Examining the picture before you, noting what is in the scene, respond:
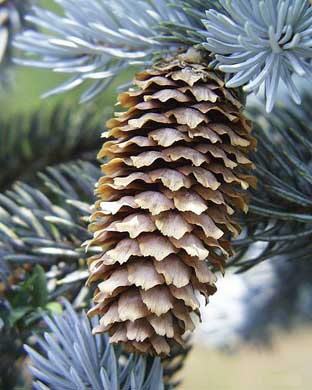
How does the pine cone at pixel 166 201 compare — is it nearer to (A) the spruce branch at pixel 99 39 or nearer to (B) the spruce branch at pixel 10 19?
(A) the spruce branch at pixel 99 39

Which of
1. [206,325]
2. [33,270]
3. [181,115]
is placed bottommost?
[206,325]

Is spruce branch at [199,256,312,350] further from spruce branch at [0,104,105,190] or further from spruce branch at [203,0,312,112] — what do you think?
spruce branch at [203,0,312,112]

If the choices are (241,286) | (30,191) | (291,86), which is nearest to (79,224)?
(30,191)

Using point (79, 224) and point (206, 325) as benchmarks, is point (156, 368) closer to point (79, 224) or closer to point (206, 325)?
point (79, 224)

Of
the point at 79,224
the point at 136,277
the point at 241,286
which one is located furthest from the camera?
the point at 241,286

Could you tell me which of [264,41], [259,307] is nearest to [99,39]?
[264,41]

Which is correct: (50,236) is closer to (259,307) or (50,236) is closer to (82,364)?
(82,364)

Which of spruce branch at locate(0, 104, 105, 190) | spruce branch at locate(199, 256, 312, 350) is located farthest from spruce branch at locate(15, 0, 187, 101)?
spruce branch at locate(199, 256, 312, 350)

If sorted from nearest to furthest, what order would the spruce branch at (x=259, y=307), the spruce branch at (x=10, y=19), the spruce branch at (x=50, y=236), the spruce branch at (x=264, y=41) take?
the spruce branch at (x=264, y=41), the spruce branch at (x=50, y=236), the spruce branch at (x=10, y=19), the spruce branch at (x=259, y=307)

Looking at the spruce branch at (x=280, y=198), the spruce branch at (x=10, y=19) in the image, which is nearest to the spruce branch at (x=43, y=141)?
the spruce branch at (x=10, y=19)
